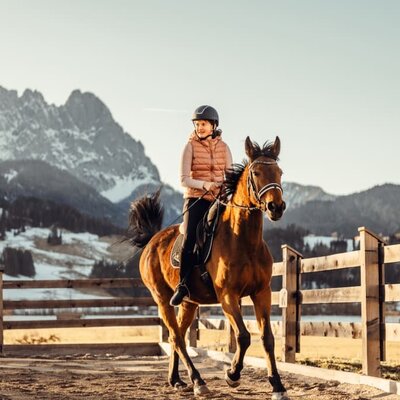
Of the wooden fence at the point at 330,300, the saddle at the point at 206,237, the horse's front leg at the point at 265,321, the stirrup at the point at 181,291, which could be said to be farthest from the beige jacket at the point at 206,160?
the wooden fence at the point at 330,300

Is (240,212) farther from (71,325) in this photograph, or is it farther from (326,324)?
(71,325)

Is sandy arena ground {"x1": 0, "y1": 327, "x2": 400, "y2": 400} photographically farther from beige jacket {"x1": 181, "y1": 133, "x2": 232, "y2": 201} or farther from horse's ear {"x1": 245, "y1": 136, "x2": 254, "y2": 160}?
horse's ear {"x1": 245, "y1": 136, "x2": 254, "y2": 160}

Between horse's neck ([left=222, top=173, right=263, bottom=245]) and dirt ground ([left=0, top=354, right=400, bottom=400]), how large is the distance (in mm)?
1580

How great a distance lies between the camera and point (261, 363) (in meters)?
11.3

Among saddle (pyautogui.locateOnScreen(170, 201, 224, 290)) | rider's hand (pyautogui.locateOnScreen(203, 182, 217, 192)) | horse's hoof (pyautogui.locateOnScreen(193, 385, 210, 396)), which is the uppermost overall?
rider's hand (pyautogui.locateOnScreen(203, 182, 217, 192))

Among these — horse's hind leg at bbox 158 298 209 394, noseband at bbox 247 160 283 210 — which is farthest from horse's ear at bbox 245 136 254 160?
horse's hind leg at bbox 158 298 209 394

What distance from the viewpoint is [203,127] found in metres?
8.96

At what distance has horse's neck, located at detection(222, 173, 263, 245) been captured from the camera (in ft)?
25.7

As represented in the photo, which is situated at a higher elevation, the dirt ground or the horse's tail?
the horse's tail

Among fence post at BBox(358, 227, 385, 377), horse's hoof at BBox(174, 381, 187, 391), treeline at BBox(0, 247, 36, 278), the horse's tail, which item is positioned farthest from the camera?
treeline at BBox(0, 247, 36, 278)

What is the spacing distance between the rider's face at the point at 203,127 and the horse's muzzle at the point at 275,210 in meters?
2.15

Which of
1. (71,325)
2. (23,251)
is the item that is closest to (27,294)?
(23,251)

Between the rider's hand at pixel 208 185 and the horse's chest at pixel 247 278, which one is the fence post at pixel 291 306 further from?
the horse's chest at pixel 247 278

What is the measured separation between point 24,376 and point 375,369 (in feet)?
14.9
